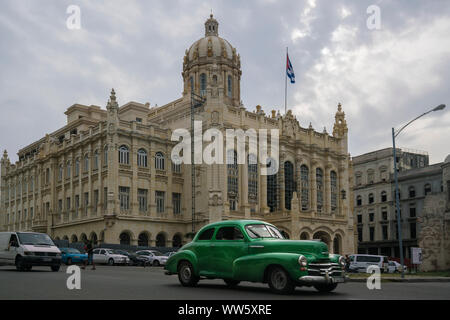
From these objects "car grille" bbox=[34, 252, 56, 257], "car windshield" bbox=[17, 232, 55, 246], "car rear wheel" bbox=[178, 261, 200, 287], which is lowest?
"car rear wheel" bbox=[178, 261, 200, 287]

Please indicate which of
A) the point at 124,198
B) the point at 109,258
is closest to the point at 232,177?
the point at 124,198

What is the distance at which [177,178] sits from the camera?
55844 mm

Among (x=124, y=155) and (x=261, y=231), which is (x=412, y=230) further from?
(x=261, y=231)

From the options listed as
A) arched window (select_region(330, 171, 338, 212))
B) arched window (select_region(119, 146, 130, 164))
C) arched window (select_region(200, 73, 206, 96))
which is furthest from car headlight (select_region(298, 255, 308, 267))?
arched window (select_region(200, 73, 206, 96))

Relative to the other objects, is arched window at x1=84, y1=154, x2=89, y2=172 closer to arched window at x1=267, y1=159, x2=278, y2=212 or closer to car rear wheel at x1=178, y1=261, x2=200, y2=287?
arched window at x1=267, y1=159, x2=278, y2=212

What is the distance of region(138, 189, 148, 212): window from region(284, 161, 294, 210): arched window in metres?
16.3

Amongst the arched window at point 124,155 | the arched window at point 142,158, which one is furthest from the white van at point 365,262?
the arched window at point 124,155

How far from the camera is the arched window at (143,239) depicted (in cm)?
5222

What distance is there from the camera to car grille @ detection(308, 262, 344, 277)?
12.8 meters

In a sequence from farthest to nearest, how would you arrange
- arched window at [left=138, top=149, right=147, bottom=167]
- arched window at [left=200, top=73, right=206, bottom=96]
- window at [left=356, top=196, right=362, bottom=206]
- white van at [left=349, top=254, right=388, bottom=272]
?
window at [left=356, top=196, right=362, bottom=206], arched window at [left=200, top=73, right=206, bottom=96], arched window at [left=138, top=149, right=147, bottom=167], white van at [left=349, top=254, right=388, bottom=272]

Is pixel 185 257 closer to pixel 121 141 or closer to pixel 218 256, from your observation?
pixel 218 256

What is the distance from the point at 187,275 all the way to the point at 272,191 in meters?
44.2
